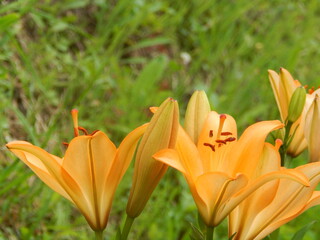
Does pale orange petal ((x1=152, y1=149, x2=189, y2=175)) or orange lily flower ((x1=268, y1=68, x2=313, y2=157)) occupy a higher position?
pale orange petal ((x1=152, y1=149, x2=189, y2=175))

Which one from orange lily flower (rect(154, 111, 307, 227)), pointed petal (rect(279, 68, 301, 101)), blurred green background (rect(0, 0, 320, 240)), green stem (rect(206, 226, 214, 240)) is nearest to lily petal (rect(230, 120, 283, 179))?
orange lily flower (rect(154, 111, 307, 227))

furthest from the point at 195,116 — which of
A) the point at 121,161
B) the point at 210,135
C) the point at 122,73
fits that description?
the point at 122,73

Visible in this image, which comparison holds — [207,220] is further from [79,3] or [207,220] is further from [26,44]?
[79,3]

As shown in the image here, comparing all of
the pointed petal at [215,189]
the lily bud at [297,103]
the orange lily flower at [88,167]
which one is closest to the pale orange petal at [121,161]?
the orange lily flower at [88,167]

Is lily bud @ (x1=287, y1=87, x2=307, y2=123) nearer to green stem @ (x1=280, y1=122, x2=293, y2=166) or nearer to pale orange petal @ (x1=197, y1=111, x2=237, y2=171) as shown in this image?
green stem @ (x1=280, y1=122, x2=293, y2=166)

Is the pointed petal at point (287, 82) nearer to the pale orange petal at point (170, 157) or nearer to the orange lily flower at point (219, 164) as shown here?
the orange lily flower at point (219, 164)

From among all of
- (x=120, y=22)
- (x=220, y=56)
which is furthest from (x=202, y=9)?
(x=120, y=22)
